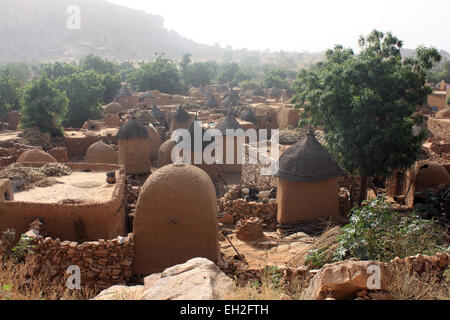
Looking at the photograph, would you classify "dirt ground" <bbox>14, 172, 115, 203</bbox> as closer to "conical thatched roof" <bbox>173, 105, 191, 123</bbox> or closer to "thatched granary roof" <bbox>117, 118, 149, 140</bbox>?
"thatched granary roof" <bbox>117, 118, 149, 140</bbox>

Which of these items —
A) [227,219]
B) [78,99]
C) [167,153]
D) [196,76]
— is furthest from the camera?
[196,76]

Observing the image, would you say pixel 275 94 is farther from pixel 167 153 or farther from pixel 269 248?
pixel 269 248

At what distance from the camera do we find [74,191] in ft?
35.9

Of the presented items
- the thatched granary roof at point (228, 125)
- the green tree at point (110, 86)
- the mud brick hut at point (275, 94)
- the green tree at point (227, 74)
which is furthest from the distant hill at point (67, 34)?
the thatched granary roof at point (228, 125)

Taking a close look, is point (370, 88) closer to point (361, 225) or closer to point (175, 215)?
point (361, 225)

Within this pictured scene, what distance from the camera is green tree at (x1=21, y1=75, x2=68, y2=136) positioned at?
24516mm

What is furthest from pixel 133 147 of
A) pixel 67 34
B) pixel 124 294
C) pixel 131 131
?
pixel 67 34

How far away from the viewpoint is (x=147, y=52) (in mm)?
133875

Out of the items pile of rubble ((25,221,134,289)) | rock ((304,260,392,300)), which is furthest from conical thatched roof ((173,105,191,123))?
rock ((304,260,392,300))

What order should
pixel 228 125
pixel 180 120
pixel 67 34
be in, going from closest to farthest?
pixel 228 125
pixel 180 120
pixel 67 34

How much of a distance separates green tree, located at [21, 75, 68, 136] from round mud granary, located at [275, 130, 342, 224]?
1820cm

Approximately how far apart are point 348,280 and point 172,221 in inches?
172
